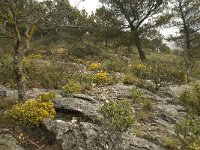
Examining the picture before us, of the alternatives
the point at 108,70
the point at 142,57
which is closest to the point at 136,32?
the point at 142,57

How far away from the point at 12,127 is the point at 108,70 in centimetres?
1171

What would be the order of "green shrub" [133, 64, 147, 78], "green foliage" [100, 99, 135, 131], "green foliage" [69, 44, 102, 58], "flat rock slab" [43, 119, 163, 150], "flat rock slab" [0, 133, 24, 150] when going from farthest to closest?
"green foliage" [69, 44, 102, 58] < "green shrub" [133, 64, 147, 78] < "green foliage" [100, 99, 135, 131] < "flat rock slab" [43, 119, 163, 150] < "flat rock slab" [0, 133, 24, 150]

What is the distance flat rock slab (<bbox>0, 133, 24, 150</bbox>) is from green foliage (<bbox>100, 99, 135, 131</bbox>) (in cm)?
275

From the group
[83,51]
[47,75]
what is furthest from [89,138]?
[83,51]

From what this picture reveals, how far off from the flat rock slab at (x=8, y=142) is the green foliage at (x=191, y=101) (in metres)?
7.28

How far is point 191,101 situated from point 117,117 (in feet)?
17.5

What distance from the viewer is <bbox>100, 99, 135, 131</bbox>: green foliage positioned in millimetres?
12068

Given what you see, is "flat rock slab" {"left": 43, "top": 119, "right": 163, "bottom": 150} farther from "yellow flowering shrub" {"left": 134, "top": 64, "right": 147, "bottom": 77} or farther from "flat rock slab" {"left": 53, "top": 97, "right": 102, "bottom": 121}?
"yellow flowering shrub" {"left": 134, "top": 64, "right": 147, "bottom": 77}

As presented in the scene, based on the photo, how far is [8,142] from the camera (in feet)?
37.0

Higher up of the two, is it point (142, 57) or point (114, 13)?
point (114, 13)

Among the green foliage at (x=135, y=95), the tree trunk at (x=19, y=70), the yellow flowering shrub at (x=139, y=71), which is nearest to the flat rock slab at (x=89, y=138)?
the tree trunk at (x=19, y=70)

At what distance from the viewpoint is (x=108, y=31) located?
30719 mm

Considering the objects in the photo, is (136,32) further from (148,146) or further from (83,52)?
(148,146)

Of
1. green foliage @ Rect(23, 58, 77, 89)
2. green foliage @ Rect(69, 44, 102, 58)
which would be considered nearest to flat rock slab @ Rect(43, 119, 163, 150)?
green foliage @ Rect(23, 58, 77, 89)
